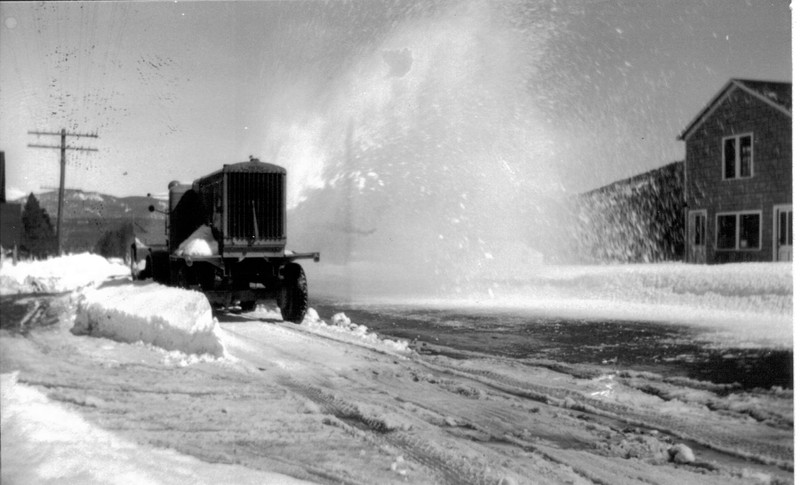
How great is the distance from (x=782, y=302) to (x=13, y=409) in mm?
3076

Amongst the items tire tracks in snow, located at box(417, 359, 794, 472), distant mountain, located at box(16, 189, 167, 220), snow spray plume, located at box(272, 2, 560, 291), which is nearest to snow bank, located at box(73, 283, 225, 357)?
distant mountain, located at box(16, 189, 167, 220)

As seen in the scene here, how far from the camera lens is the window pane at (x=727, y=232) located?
2.28 meters

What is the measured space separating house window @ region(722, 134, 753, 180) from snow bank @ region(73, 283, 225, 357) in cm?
211

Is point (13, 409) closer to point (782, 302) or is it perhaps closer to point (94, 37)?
point (94, 37)

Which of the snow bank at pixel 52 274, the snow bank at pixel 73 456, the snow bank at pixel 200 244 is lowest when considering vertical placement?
the snow bank at pixel 73 456

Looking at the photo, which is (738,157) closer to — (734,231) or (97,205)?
(734,231)

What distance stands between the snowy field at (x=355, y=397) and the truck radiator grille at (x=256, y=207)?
28cm

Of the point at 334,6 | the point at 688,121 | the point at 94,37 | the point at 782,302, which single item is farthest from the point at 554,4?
the point at 94,37

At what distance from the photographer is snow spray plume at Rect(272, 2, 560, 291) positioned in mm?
2521

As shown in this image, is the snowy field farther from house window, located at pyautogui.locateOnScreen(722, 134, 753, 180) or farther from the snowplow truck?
house window, located at pyautogui.locateOnScreen(722, 134, 753, 180)

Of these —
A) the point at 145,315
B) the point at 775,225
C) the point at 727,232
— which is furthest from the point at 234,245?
the point at 775,225

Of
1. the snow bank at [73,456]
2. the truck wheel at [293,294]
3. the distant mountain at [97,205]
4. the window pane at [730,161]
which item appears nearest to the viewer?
the snow bank at [73,456]

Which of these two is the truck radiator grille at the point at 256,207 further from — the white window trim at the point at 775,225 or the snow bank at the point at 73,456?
the white window trim at the point at 775,225

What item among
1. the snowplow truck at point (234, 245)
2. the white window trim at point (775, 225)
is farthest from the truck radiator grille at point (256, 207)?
the white window trim at point (775, 225)
